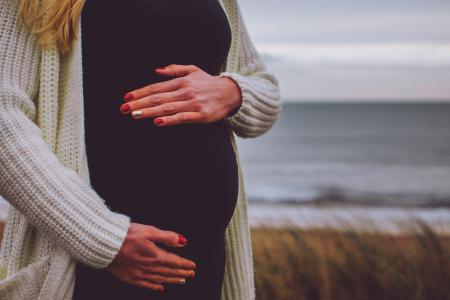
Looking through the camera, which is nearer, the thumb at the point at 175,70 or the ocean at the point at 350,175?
the thumb at the point at 175,70

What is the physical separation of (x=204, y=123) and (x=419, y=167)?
72.0 ft

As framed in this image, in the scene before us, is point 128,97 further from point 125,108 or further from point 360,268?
point 360,268

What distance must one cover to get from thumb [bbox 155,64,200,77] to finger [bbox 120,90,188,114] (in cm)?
4

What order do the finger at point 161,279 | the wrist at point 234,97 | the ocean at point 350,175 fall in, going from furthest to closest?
the ocean at point 350,175 < the wrist at point 234,97 < the finger at point 161,279

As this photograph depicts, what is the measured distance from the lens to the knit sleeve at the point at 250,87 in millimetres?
1507

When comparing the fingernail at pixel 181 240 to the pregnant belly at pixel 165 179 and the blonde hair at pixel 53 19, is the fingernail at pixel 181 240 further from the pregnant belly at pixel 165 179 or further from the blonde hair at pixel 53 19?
the blonde hair at pixel 53 19

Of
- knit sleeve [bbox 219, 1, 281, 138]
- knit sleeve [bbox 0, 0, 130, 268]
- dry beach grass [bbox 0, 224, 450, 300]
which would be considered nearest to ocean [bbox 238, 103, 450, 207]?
dry beach grass [bbox 0, 224, 450, 300]

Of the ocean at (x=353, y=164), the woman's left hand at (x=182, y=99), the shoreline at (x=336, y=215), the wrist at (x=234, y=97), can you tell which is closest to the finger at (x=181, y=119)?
the woman's left hand at (x=182, y=99)

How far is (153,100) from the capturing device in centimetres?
129

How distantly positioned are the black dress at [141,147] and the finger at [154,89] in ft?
0.06

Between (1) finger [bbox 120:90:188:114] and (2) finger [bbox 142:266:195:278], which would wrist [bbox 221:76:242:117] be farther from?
(2) finger [bbox 142:266:195:278]

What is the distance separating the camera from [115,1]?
4.24ft

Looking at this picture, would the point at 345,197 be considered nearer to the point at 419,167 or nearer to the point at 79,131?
the point at 419,167

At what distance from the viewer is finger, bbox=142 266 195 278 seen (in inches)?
47.4
